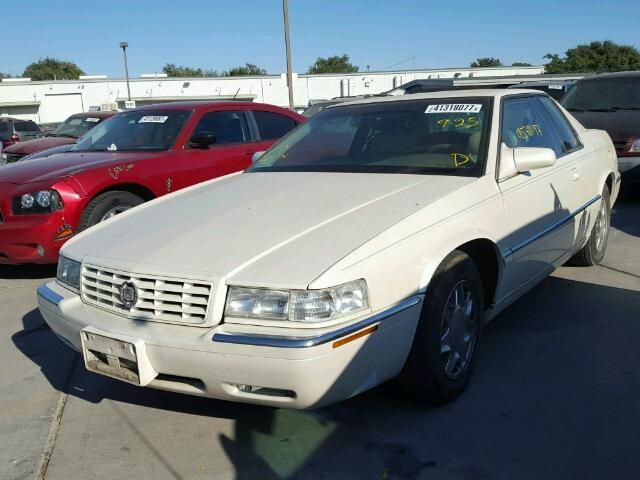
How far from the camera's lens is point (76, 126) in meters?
11.7

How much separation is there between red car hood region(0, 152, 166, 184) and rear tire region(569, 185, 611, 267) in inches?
155

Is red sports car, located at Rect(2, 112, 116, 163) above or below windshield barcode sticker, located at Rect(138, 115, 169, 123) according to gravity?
below

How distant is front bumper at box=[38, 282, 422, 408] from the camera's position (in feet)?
8.05

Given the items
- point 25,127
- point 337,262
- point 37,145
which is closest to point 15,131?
point 25,127

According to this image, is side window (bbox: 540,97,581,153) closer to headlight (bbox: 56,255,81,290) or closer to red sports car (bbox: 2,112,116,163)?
headlight (bbox: 56,255,81,290)

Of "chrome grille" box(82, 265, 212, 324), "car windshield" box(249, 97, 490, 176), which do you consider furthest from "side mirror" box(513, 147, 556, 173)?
"chrome grille" box(82, 265, 212, 324)

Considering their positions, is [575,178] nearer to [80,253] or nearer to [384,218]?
[384,218]

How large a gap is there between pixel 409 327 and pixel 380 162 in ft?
4.53

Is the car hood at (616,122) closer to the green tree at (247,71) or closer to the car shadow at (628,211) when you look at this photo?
the car shadow at (628,211)

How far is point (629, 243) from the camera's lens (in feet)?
20.4

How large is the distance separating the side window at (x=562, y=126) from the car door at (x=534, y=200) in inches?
2.6

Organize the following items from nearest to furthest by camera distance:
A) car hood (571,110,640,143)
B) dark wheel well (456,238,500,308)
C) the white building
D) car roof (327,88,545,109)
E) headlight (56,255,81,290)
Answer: headlight (56,255,81,290) → dark wheel well (456,238,500,308) → car roof (327,88,545,109) → car hood (571,110,640,143) → the white building

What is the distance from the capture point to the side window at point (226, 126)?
6.70 metres

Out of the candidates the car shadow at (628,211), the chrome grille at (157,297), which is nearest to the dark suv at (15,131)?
the car shadow at (628,211)
